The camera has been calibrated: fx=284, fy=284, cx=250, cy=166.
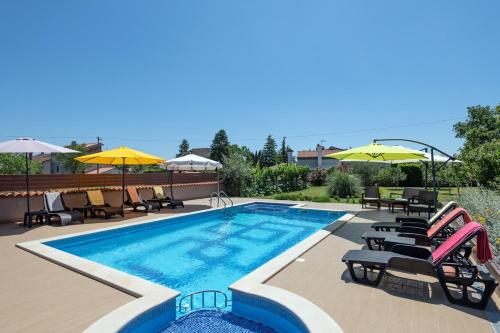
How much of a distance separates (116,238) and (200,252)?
9.64 feet

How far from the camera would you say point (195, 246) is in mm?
8344

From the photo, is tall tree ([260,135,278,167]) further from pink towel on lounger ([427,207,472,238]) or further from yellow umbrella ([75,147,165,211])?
pink towel on lounger ([427,207,472,238])

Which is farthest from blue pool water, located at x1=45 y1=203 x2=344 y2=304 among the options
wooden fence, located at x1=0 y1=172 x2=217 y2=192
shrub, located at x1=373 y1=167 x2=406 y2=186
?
shrub, located at x1=373 y1=167 x2=406 y2=186

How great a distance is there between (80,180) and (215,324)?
1230cm

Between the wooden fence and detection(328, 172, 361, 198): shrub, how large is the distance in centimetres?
932

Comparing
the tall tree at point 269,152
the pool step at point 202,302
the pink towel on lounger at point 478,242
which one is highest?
the tall tree at point 269,152

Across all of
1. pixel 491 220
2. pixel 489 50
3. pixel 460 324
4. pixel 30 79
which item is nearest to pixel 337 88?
pixel 489 50

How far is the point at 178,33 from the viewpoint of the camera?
50.4ft

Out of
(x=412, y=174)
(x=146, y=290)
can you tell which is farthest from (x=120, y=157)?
(x=412, y=174)

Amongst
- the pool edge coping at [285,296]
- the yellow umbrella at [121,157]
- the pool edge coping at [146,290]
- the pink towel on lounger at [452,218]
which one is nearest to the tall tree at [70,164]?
the yellow umbrella at [121,157]

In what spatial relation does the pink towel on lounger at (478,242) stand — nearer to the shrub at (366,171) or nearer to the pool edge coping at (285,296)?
the pool edge coping at (285,296)

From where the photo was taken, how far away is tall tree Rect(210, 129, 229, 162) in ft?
189

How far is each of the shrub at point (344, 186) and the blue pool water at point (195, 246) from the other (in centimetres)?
615

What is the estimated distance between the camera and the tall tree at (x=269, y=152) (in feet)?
225
